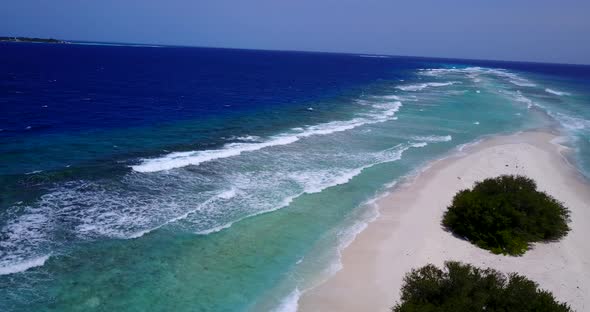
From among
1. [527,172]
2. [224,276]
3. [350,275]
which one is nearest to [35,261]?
[224,276]

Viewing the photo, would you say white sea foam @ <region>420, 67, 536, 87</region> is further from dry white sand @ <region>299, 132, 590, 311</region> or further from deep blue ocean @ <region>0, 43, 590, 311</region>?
dry white sand @ <region>299, 132, 590, 311</region>

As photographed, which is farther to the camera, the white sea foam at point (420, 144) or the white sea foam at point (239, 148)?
the white sea foam at point (420, 144)

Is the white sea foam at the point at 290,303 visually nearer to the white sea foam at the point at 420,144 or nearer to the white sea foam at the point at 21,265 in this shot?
the white sea foam at the point at 21,265

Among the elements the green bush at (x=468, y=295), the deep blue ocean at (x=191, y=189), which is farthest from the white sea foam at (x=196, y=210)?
the green bush at (x=468, y=295)

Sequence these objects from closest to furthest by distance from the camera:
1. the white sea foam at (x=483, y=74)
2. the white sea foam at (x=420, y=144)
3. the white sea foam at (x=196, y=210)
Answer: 1. the white sea foam at (x=196, y=210)
2. the white sea foam at (x=420, y=144)
3. the white sea foam at (x=483, y=74)

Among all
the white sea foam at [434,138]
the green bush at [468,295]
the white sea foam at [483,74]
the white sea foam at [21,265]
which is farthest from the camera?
the white sea foam at [483,74]

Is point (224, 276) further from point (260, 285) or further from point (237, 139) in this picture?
point (237, 139)

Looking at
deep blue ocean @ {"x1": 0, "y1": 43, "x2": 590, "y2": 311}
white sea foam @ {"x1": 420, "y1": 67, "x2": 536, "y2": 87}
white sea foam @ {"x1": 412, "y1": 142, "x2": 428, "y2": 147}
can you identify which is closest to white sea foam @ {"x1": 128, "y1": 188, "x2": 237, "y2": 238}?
deep blue ocean @ {"x1": 0, "y1": 43, "x2": 590, "y2": 311}
